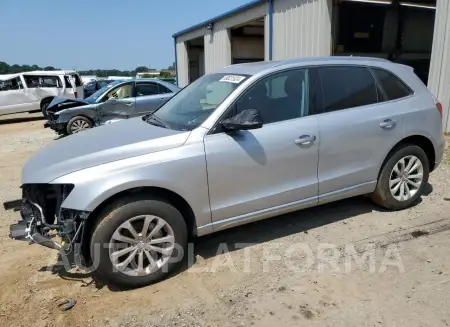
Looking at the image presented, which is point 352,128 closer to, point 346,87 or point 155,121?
point 346,87

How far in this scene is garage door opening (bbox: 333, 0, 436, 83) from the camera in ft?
45.1

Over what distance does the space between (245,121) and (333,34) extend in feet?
28.1

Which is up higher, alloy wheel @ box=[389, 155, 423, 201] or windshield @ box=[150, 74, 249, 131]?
windshield @ box=[150, 74, 249, 131]

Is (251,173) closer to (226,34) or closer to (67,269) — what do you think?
(67,269)

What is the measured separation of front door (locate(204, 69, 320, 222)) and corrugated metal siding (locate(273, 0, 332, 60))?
283 inches

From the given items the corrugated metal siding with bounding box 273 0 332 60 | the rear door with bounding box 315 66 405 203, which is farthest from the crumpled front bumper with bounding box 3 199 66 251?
the corrugated metal siding with bounding box 273 0 332 60

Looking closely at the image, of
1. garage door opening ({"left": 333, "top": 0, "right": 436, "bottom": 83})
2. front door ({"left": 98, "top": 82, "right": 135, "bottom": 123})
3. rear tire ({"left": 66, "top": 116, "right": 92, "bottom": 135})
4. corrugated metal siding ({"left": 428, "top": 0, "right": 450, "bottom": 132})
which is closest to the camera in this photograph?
corrugated metal siding ({"left": 428, "top": 0, "right": 450, "bottom": 132})

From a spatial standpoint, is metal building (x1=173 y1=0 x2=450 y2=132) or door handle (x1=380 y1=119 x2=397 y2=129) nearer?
door handle (x1=380 y1=119 x2=397 y2=129)

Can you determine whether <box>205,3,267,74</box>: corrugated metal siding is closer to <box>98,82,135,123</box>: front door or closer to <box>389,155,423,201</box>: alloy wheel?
<box>98,82,135,123</box>: front door

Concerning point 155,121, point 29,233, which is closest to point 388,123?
point 155,121

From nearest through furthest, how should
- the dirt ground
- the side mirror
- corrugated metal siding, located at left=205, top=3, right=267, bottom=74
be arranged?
the dirt ground
the side mirror
corrugated metal siding, located at left=205, top=3, right=267, bottom=74

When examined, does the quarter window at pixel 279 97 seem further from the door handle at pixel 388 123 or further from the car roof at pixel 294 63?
the door handle at pixel 388 123

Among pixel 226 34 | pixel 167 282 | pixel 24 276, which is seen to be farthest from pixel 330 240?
pixel 226 34

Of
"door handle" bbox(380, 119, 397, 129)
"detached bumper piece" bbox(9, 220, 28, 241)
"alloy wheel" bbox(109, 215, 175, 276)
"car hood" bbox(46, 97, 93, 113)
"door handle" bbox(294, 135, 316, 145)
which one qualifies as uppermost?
"door handle" bbox(380, 119, 397, 129)
